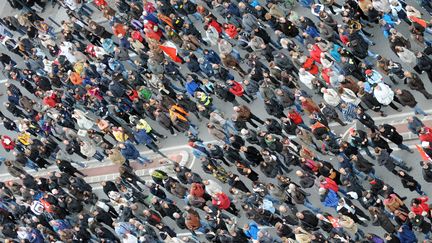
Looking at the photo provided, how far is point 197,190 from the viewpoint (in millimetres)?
31516

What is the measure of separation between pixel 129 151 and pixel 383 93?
982 centimetres

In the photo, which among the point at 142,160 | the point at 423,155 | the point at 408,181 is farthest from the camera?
the point at 142,160

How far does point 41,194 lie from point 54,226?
1.82 m

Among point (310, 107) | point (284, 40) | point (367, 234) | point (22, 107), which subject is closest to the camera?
point (367, 234)

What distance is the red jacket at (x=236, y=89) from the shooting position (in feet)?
112

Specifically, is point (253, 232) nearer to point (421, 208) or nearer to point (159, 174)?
point (159, 174)

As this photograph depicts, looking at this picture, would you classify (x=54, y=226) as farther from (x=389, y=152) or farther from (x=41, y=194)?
(x=389, y=152)

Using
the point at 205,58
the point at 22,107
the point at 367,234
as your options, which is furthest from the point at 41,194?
the point at 367,234

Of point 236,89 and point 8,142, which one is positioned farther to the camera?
point 8,142

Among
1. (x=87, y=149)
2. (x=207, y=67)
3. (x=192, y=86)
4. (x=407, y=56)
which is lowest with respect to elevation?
(x=87, y=149)

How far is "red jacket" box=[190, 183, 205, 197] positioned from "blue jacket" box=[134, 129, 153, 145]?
4.48 metres

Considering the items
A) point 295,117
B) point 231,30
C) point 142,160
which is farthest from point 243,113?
point 142,160

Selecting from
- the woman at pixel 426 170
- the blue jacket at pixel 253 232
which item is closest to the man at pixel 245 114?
the blue jacket at pixel 253 232

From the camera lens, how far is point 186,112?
35.2m
